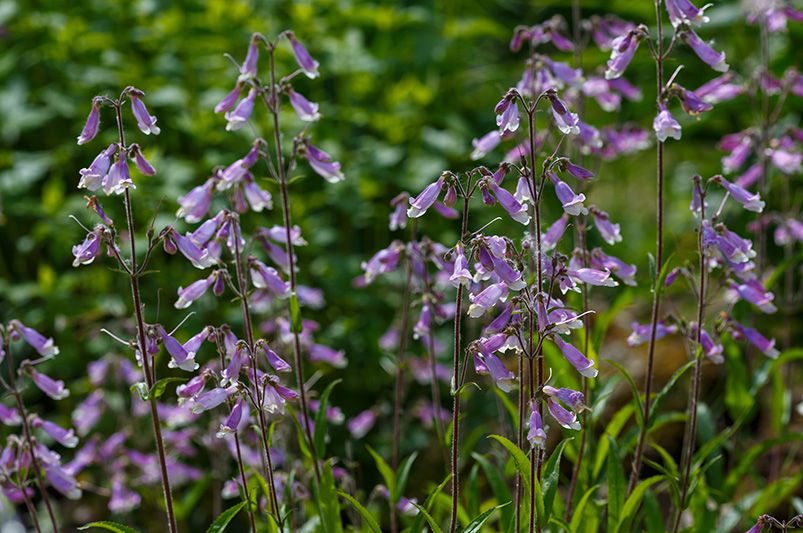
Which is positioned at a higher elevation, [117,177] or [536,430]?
[117,177]

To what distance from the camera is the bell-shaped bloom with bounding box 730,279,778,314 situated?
389cm

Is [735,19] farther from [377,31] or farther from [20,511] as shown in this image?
[20,511]

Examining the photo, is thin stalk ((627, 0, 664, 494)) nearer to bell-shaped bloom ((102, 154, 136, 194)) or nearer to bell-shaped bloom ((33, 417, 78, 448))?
bell-shaped bloom ((102, 154, 136, 194))

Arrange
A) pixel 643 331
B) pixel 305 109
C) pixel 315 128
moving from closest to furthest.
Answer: pixel 305 109 < pixel 643 331 < pixel 315 128

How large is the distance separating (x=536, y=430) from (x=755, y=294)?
56.7 inches

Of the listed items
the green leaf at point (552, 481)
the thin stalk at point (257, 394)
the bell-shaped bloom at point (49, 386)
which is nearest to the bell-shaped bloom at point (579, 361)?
the green leaf at point (552, 481)

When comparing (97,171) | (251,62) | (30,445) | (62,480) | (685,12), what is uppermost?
(685,12)

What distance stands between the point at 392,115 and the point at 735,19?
278 cm

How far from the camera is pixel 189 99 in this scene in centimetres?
728

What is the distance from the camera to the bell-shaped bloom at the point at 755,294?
12.8 feet

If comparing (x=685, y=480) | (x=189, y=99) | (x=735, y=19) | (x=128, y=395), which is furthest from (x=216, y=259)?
(x=735, y=19)

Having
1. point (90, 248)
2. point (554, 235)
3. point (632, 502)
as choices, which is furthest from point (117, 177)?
point (632, 502)

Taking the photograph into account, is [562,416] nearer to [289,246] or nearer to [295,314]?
[295,314]

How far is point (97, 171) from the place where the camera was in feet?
10.3
